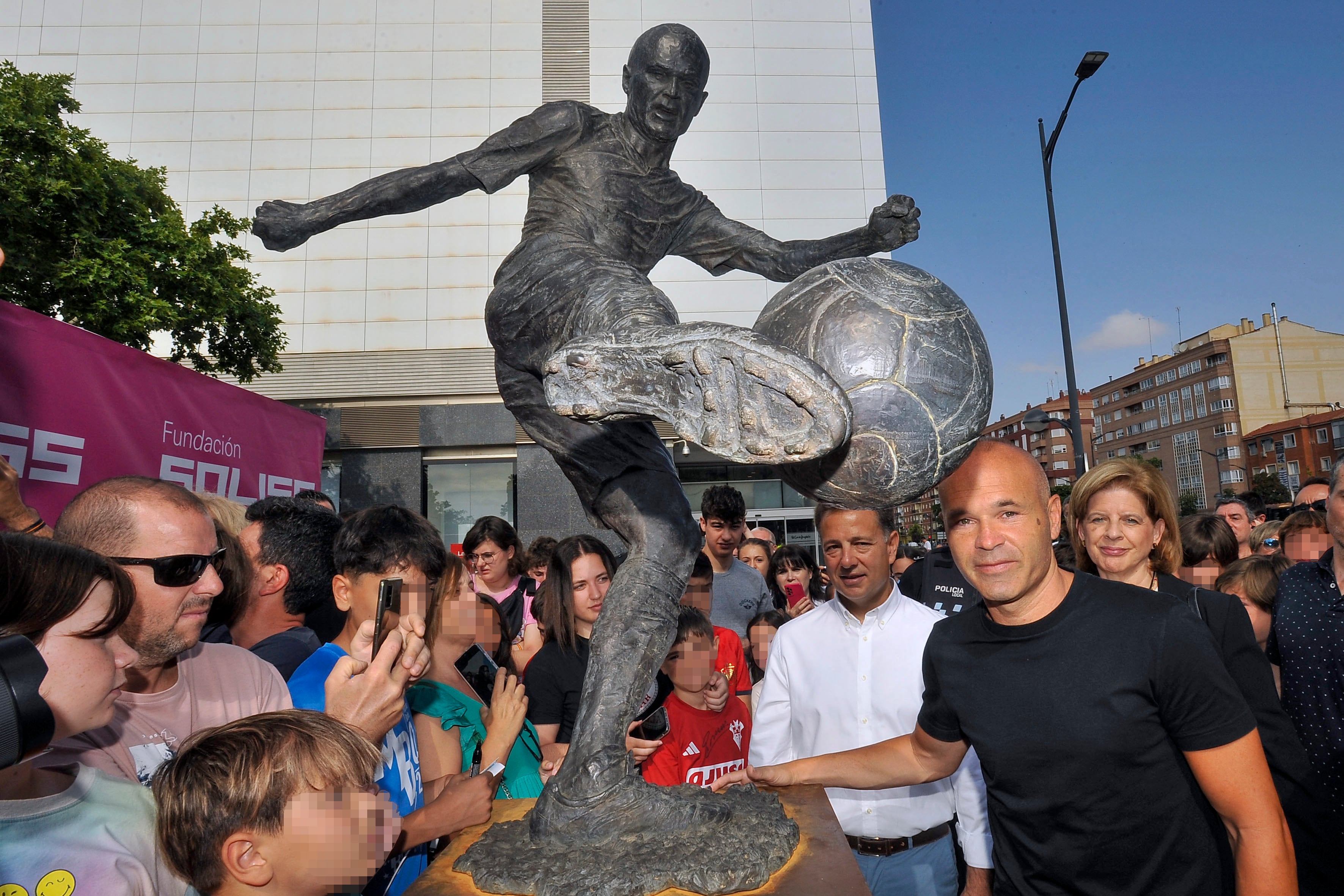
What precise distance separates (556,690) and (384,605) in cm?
208

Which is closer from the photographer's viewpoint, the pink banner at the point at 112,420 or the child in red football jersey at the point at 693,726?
the child in red football jersey at the point at 693,726

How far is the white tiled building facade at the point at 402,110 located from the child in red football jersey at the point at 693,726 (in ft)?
57.7

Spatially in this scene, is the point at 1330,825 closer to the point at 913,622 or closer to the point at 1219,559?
the point at 913,622

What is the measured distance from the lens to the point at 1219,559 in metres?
5.55

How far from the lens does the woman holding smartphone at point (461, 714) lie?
9.50 ft

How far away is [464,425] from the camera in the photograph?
64.5 ft

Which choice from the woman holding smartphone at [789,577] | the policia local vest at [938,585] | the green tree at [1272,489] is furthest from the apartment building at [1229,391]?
the policia local vest at [938,585]

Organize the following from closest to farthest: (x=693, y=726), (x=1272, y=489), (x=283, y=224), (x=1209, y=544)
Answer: (x=283, y=224)
(x=693, y=726)
(x=1209, y=544)
(x=1272, y=489)

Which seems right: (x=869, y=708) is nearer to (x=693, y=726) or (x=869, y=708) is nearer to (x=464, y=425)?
(x=693, y=726)

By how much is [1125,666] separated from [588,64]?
2236 cm

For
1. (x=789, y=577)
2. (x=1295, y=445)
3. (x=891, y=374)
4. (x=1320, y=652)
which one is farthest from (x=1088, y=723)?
(x=1295, y=445)

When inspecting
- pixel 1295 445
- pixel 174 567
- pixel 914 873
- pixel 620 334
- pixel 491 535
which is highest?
pixel 1295 445

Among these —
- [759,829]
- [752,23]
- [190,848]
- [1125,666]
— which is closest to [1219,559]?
[1125,666]

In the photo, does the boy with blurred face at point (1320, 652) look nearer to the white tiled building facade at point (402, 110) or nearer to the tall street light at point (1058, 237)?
the tall street light at point (1058, 237)
